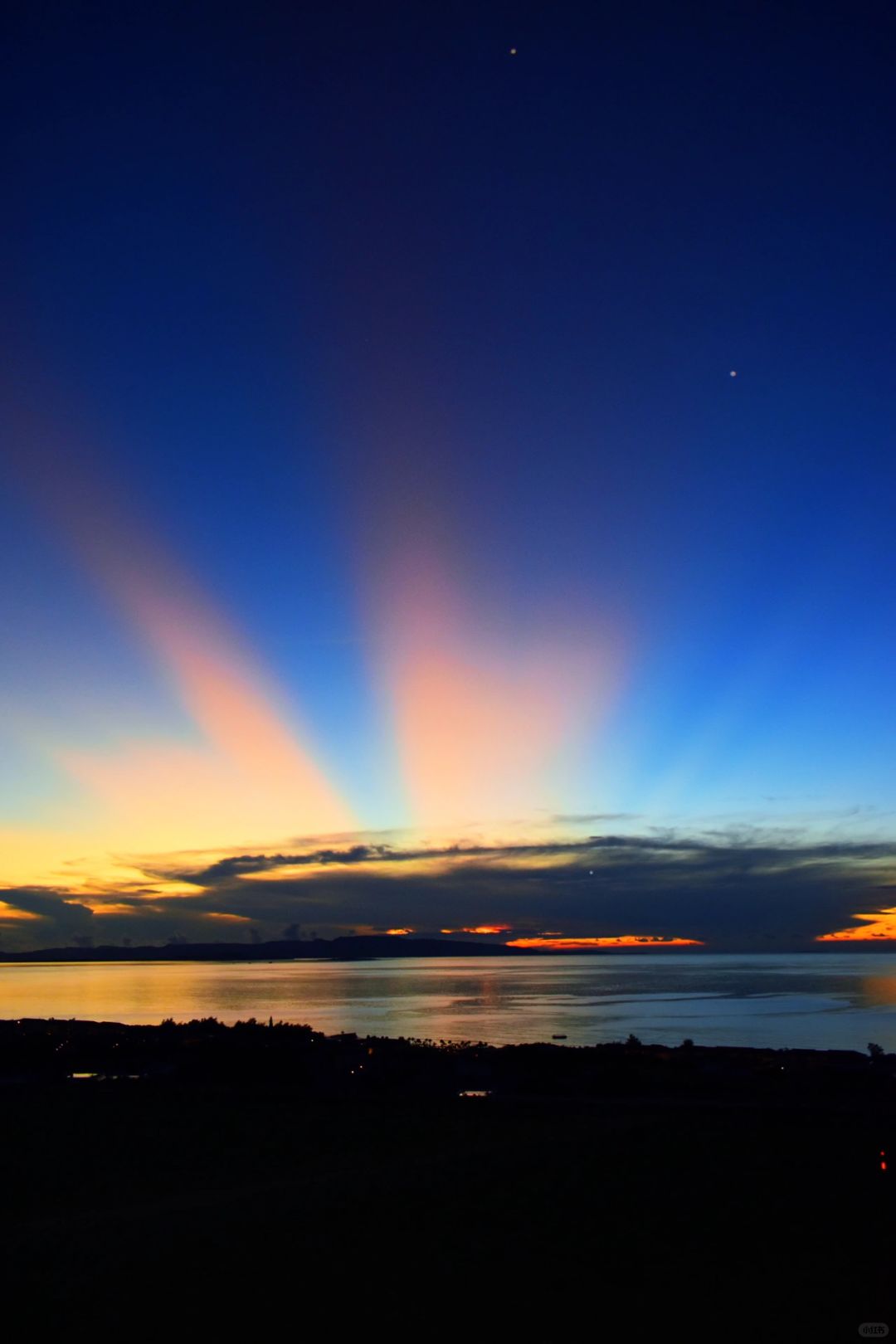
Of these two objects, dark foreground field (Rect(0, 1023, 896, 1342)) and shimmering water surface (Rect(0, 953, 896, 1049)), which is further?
shimmering water surface (Rect(0, 953, 896, 1049))

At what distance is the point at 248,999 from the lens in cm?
11950

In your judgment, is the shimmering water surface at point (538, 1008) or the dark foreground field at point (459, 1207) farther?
the shimmering water surface at point (538, 1008)

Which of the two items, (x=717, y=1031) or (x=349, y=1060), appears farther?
(x=717, y=1031)

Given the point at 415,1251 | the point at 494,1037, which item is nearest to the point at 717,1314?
the point at 415,1251

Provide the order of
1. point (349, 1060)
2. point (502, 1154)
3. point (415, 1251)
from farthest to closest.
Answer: point (349, 1060) → point (502, 1154) → point (415, 1251)

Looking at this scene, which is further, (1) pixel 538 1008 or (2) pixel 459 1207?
(1) pixel 538 1008

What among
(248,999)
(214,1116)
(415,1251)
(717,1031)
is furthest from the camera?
(248,999)

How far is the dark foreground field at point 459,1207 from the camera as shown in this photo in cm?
976

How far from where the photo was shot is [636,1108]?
22.1 m

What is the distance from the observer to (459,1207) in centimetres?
1340

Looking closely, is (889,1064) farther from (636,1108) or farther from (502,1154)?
(502,1154)

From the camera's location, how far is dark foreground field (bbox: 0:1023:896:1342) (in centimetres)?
976

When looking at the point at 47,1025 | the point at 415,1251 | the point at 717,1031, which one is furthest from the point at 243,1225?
the point at 717,1031

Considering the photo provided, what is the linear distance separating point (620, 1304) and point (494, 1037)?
59966 mm
